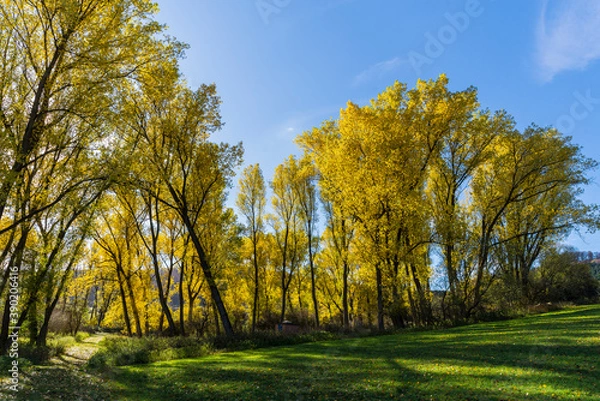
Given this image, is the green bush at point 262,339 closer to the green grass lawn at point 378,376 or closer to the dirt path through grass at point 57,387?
the green grass lawn at point 378,376

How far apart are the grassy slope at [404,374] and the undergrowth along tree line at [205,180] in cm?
559

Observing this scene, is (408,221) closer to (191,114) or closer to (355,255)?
(355,255)

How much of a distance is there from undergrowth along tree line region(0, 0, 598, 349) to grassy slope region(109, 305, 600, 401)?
220 inches

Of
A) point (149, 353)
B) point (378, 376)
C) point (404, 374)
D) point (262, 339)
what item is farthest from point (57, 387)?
point (262, 339)

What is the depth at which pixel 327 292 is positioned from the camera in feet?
127

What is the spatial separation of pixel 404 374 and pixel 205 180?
1383cm

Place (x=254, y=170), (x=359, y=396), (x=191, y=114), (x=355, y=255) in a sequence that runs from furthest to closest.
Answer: (x=254, y=170)
(x=355, y=255)
(x=191, y=114)
(x=359, y=396)

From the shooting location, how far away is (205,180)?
18156 mm

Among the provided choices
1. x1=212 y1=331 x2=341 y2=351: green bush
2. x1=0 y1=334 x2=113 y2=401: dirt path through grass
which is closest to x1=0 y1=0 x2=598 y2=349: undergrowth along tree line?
x1=212 y1=331 x2=341 y2=351: green bush

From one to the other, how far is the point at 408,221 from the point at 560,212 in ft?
39.7

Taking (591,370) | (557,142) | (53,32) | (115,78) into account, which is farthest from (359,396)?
(557,142)

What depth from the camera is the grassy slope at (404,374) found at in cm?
602

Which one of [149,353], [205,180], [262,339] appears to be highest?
[205,180]

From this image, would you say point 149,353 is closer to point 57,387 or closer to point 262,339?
point 262,339
